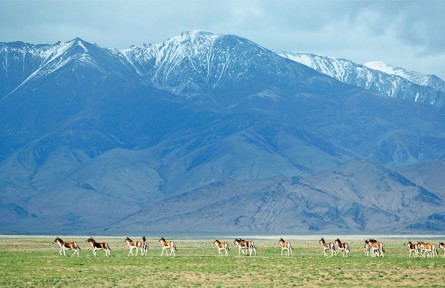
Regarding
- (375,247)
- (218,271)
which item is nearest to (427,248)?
(375,247)

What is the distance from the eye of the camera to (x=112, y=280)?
48.8 meters

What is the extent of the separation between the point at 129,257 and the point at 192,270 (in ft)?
39.2

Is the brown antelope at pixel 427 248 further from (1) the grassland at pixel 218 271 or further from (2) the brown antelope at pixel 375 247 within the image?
(2) the brown antelope at pixel 375 247

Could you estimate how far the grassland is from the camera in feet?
157

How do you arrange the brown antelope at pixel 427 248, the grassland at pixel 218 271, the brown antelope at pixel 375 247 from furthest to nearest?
1. the brown antelope at pixel 375 247
2. the brown antelope at pixel 427 248
3. the grassland at pixel 218 271

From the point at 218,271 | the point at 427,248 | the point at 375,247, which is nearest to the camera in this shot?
the point at 218,271

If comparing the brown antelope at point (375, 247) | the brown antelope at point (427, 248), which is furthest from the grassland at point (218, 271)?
the brown antelope at point (375, 247)

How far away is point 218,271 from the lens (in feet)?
177

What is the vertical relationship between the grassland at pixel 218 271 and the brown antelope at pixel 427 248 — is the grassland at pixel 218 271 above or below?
below

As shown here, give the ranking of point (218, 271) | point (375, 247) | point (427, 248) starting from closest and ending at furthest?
point (218, 271), point (427, 248), point (375, 247)

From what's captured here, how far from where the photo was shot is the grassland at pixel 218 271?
47750 millimetres

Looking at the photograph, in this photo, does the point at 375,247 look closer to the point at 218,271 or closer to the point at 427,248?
the point at 427,248

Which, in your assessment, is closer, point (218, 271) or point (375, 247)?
point (218, 271)

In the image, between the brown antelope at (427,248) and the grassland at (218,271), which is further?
the brown antelope at (427,248)
